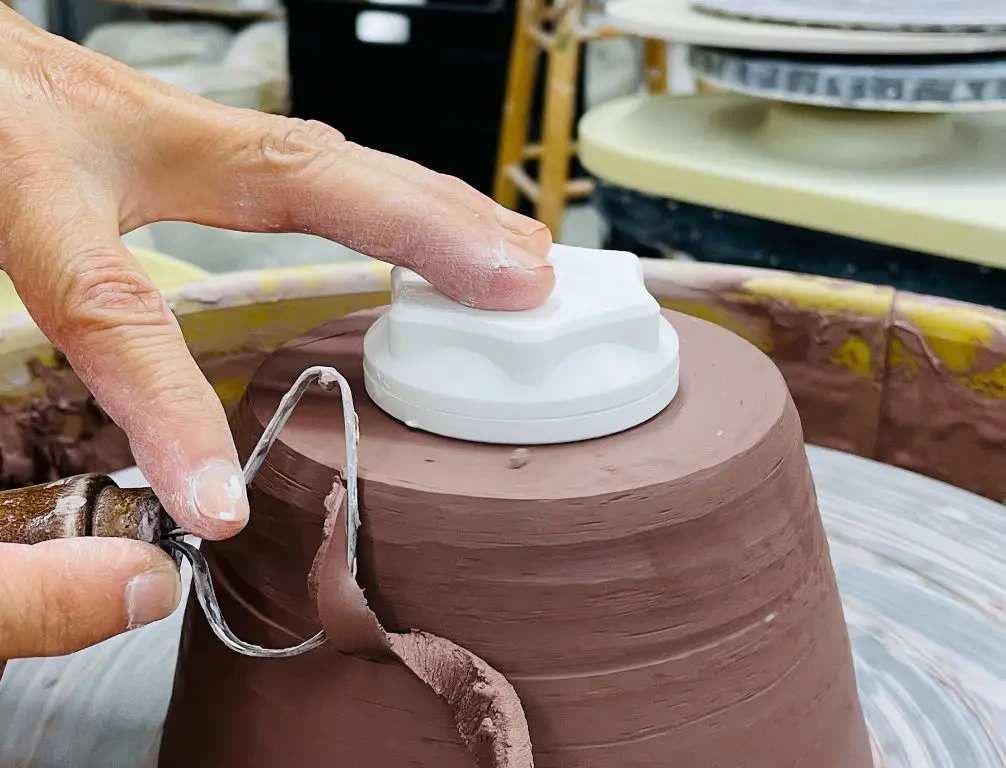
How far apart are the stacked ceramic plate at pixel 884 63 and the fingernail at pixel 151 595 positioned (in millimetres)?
1077

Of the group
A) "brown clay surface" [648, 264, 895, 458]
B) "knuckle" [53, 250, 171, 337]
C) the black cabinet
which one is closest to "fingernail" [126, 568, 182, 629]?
"knuckle" [53, 250, 171, 337]

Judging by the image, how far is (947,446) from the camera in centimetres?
103

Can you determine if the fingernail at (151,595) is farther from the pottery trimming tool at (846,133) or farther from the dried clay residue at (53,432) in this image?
the pottery trimming tool at (846,133)

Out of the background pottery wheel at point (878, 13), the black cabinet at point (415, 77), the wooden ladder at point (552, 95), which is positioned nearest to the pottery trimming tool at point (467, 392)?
the background pottery wheel at point (878, 13)

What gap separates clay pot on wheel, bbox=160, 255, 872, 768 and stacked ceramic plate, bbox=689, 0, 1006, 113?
0.87 m

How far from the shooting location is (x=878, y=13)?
4.48ft

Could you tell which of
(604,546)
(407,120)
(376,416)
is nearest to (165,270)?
(376,416)

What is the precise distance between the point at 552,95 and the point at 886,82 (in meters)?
1.26

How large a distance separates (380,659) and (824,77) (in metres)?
1.06

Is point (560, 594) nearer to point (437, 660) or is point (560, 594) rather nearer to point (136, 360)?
point (437, 660)

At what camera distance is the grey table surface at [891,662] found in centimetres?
71

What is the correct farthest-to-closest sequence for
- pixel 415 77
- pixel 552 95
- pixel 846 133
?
pixel 415 77 < pixel 552 95 < pixel 846 133

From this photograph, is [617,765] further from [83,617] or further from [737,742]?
[83,617]

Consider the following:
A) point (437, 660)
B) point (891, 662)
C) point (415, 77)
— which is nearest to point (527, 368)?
point (437, 660)
